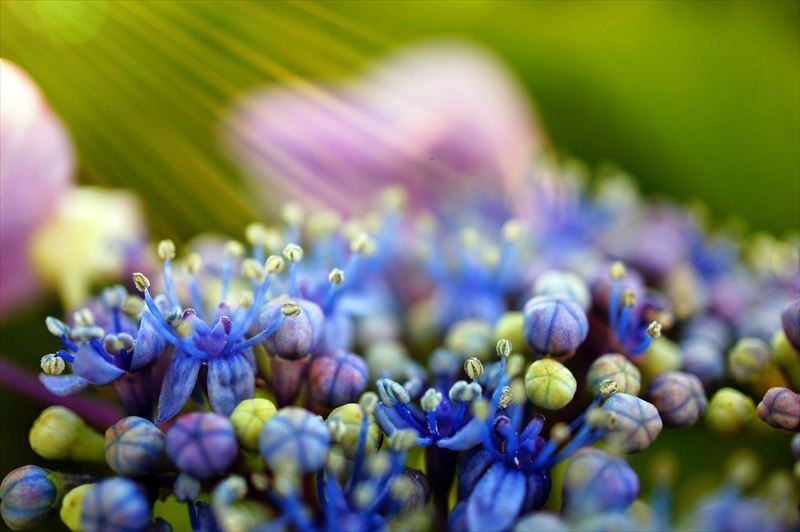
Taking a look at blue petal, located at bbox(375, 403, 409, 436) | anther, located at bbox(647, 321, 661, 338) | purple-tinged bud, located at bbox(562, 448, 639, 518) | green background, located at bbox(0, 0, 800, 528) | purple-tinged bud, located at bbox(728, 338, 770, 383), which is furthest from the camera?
green background, located at bbox(0, 0, 800, 528)

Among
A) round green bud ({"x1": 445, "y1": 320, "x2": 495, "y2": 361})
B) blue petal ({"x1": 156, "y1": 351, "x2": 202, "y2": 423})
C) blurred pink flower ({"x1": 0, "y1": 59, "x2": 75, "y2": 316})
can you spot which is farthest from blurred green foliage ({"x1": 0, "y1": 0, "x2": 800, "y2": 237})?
blue petal ({"x1": 156, "y1": 351, "x2": 202, "y2": 423})

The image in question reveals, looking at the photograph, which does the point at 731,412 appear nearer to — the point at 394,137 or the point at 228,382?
the point at 228,382

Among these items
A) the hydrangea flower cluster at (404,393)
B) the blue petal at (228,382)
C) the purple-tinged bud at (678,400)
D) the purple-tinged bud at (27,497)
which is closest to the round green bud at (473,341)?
the hydrangea flower cluster at (404,393)

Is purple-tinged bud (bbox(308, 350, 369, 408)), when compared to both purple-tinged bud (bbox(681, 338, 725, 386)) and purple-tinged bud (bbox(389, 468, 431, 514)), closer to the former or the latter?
purple-tinged bud (bbox(389, 468, 431, 514))

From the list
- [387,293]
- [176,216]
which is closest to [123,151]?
[176,216]

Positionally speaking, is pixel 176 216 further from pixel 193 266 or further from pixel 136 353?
pixel 136 353

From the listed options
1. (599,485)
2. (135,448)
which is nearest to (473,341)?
(599,485)

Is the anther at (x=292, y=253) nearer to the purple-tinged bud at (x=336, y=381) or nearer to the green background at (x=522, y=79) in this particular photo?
the purple-tinged bud at (x=336, y=381)
